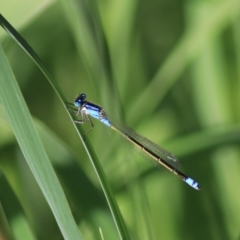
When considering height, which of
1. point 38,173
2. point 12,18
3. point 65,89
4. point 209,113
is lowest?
point 38,173

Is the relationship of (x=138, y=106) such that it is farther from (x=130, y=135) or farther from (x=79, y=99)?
(x=79, y=99)

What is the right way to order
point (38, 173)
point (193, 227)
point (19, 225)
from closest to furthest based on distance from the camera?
point (38, 173) → point (19, 225) → point (193, 227)

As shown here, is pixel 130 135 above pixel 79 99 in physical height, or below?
below

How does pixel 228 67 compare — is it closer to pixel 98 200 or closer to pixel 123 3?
pixel 123 3

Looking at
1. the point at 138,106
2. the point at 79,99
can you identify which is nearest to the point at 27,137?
the point at 79,99

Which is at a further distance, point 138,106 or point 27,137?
point 138,106

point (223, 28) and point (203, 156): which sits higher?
point (223, 28)

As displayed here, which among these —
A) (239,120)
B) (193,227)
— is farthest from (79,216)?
(239,120)

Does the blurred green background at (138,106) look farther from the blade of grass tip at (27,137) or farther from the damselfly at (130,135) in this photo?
→ the blade of grass tip at (27,137)
